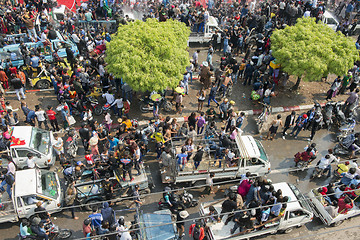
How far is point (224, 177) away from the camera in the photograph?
13.8 metres

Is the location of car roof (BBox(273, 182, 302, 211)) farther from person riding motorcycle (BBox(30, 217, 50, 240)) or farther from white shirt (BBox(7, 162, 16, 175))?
white shirt (BBox(7, 162, 16, 175))

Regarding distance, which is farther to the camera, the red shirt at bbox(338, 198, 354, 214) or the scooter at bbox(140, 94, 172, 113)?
the scooter at bbox(140, 94, 172, 113)

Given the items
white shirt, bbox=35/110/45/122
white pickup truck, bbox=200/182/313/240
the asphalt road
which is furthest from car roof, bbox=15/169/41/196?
white pickup truck, bbox=200/182/313/240

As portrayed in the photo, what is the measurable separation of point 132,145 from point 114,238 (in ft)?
12.7

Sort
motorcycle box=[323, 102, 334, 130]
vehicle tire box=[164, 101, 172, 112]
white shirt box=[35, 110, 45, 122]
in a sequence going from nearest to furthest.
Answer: white shirt box=[35, 110, 45, 122], motorcycle box=[323, 102, 334, 130], vehicle tire box=[164, 101, 172, 112]

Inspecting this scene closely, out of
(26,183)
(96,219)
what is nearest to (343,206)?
(96,219)

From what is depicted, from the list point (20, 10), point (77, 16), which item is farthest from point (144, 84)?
point (20, 10)

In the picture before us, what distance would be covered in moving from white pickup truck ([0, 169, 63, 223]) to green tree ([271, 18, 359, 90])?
47.7 feet

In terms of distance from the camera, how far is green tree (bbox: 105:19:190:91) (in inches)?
633

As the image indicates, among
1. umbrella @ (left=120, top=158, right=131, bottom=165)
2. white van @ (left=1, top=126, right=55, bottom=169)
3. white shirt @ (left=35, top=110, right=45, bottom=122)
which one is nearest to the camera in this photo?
umbrella @ (left=120, top=158, right=131, bottom=165)

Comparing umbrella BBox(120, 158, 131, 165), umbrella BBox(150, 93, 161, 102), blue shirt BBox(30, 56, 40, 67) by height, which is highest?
blue shirt BBox(30, 56, 40, 67)

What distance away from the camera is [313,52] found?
18.3 meters

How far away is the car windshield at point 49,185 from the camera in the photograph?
40.4 feet

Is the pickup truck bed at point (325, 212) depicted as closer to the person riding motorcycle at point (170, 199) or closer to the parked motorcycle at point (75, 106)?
the person riding motorcycle at point (170, 199)
